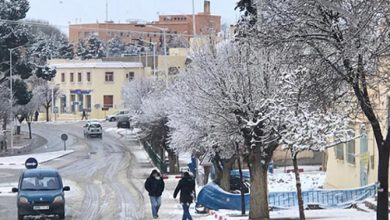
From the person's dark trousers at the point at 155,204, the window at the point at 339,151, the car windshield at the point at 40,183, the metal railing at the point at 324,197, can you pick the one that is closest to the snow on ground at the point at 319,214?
the person's dark trousers at the point at 155,204

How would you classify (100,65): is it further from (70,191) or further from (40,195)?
(40,195)

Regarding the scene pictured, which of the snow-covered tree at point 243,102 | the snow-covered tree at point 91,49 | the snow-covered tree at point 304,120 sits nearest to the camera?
the snow-covered tree at point 304,120

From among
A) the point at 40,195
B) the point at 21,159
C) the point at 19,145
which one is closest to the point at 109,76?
the point at 19,145

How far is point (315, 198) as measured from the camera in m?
28.9

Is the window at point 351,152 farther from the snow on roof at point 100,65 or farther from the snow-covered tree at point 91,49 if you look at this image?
the snow-covered tree at point 91,49

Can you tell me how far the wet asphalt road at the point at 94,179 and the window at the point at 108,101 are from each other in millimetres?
35038

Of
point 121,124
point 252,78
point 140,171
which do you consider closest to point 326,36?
point 252,78

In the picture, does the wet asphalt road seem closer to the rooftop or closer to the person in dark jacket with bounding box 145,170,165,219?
the person in dark jacket with bounding box 145,170,165,219

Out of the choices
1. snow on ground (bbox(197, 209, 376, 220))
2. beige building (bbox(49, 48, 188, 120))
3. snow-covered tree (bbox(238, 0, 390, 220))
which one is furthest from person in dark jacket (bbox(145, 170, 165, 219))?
beige building (bbox(49, 48, 188, 120))

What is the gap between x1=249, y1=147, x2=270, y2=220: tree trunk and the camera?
2402 centimetres

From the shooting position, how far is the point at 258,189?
24188mm

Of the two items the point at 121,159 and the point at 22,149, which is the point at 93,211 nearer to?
the point at 121,159

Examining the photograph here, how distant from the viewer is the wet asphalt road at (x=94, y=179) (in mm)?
29750

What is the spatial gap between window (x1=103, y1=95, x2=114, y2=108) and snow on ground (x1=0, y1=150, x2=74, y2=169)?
55198mm
